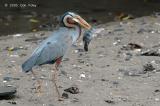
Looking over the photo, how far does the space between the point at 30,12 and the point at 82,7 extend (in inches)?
63.8

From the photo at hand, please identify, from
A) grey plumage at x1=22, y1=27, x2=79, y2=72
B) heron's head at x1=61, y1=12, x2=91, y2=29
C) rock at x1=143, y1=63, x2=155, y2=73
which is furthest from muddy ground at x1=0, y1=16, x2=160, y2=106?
heron's head at x1=61, y1=12, x2=91, y2=29

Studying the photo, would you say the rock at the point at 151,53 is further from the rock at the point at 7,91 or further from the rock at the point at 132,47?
the rock at the point at 7,91

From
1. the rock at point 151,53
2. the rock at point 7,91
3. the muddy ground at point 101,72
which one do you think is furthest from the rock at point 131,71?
the rock at point 7,91

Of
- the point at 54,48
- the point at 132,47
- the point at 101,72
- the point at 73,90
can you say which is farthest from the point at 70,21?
the point at 132,47

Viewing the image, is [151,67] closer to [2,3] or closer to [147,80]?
[147,80]

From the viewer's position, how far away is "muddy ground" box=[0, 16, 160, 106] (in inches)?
282

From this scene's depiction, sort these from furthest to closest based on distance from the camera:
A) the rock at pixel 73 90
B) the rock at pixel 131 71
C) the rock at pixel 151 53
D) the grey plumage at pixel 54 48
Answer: the rock at pixel 151 53, the rock at pixel 131 71, the rock at pixel 73 90, the grey plumage at pixel 54 48

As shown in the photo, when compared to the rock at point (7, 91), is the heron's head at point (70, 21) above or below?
above

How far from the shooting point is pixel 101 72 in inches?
340

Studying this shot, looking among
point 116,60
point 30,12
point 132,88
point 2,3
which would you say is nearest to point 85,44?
point 116,60

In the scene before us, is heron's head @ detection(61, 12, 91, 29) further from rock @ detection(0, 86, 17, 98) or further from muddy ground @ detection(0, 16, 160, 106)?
rock @ detection(0, 86, 17, 98)

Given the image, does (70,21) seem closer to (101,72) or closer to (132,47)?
(101,72)

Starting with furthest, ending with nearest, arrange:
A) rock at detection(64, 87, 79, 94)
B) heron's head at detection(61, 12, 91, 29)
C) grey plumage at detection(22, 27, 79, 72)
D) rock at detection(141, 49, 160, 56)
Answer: rock at detection(141, 49, 160, 56)
rock at detection(64, 87, 79, 94)
heron's head at detection(61, 12, 91, 29)
grey plumage at detection(22, 27, 79, 72)

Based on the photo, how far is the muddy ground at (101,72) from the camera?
7.17 m
